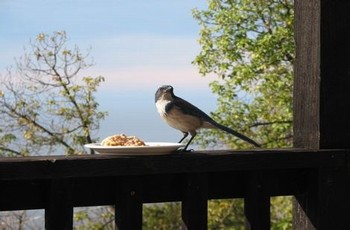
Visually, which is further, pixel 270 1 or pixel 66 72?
pixel 66 72

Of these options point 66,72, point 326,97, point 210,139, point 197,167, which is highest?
point 66,72

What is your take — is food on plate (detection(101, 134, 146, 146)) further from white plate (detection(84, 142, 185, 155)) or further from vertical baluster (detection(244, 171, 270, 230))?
vertical baluster (detection(244, 171, 270, 230))

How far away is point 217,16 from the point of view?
25.0 ft

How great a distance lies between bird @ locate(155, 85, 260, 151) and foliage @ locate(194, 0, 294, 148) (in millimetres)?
5387

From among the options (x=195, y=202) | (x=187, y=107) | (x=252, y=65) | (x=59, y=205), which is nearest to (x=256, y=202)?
(x=195, y=202)

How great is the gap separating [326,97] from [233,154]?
351 mm

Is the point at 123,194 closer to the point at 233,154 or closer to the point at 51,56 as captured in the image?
the point at 233,154

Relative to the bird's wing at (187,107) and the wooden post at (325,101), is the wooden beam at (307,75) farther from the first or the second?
the bird's wing at (187,107)

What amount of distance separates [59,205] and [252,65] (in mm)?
5934

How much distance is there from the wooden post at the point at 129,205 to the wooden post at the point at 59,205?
134 mm

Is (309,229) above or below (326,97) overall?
below

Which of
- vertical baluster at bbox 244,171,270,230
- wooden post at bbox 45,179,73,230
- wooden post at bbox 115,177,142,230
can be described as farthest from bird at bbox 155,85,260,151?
wooden post at bbox 45,179,73,230

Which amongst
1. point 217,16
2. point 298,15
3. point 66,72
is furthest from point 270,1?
point 298,15

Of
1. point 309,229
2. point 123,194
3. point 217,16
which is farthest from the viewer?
point 217,16
